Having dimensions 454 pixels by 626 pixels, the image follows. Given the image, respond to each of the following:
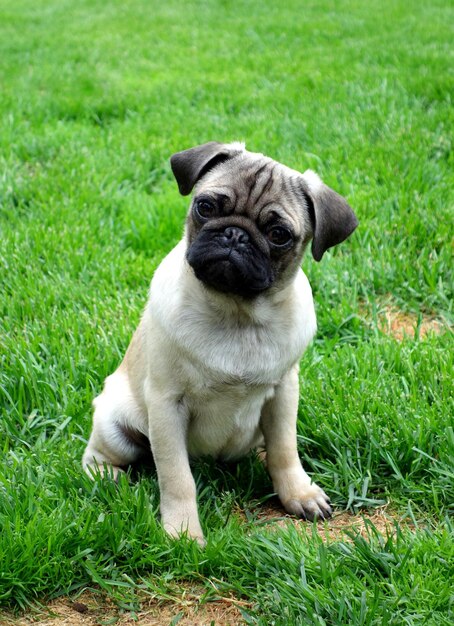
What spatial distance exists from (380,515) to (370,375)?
0.85 m

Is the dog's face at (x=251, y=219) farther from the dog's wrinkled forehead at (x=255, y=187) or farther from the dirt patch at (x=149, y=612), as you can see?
the dirt patch at (x=149, y=612)

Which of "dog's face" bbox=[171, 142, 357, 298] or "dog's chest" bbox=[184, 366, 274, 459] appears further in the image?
"dog's chest" bbox=[184, 366, 274, 459]

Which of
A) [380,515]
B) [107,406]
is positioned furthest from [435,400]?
[107,406]

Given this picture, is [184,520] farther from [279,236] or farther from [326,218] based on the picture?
[326,218]

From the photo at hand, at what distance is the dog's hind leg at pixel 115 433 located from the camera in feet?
12.1

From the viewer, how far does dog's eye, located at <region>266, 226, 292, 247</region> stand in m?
3.33

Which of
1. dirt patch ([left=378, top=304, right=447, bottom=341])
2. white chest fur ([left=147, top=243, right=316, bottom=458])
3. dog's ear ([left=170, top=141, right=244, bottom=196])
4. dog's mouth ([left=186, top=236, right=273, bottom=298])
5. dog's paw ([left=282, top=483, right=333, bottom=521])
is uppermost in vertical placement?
dog's ear ([left=170, top=141, right=244, bottom=196])

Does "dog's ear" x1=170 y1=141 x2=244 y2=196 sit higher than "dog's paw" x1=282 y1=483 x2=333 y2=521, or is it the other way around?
"dog's ear" x1=170 y1=141 x2=244 y2=196

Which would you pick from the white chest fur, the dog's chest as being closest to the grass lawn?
the dog's chest

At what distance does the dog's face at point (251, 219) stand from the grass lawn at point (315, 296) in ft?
2.95

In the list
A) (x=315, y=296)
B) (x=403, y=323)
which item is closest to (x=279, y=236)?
(x=315, y=296)

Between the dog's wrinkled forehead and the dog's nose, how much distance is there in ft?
0.32

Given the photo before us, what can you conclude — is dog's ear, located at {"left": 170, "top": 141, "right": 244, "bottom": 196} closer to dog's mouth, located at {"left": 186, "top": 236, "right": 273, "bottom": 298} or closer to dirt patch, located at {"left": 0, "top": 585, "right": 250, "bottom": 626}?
dog's mouth, located at {"left": 186, "top": 236, "right": 273, "bottom": 298}

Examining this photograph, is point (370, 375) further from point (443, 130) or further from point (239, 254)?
point (443, 130)
